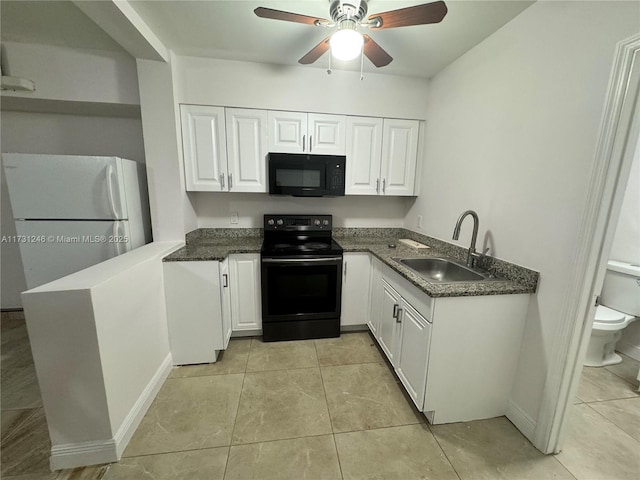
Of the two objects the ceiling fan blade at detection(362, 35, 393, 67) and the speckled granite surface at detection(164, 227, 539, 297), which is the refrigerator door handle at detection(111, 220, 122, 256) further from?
the ceiling fan blade at detection(362, 35, 393, 67)

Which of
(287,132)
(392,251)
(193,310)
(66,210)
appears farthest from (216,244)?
(392,251)

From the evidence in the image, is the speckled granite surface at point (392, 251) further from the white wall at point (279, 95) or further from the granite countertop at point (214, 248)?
the white wall at point (279, 95)

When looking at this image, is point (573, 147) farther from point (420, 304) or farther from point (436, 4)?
point (420, 304)

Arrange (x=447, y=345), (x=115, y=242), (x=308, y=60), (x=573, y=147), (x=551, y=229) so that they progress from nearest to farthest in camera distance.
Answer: (x=573, y=147) → (x=551, y=229) → (x=447, y=345) → (x=308, y=60) → (x=115, y=242)

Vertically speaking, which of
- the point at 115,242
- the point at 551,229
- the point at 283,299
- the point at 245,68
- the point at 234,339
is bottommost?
the point at 234,339

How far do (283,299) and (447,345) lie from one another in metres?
1.36

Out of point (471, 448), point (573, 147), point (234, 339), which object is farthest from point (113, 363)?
point (573, 147)

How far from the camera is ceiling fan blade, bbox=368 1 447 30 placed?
1145mm

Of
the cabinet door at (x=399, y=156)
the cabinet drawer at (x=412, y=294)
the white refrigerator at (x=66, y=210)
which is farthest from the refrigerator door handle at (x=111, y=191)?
the cabinet door at (x=399, y=156)

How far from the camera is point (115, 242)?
1846 mm

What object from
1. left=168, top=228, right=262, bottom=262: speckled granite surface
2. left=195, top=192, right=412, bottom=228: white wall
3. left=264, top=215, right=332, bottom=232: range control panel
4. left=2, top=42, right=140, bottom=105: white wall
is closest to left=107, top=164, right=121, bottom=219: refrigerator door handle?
left=168, top=228, right=262, bottom=262: speckled granite surface

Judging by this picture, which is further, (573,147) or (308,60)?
(308,60)

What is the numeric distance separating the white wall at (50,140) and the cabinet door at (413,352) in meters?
2.91

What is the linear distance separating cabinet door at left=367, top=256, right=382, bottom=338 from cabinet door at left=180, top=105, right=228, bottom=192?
158 centimetres
